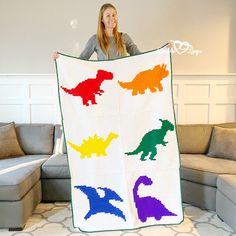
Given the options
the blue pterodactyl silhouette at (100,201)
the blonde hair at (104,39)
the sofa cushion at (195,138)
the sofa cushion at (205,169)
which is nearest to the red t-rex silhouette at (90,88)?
the blonde hair at (104,39)

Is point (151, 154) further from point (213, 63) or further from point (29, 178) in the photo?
point (213, 63)

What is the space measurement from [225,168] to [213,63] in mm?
1480

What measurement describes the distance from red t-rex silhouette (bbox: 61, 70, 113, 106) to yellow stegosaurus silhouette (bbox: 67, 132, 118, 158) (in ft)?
0.92

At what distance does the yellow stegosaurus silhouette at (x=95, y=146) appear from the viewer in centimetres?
238

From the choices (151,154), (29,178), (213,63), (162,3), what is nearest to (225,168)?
(151,154)

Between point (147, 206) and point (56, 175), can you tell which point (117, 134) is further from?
point (56, 175)

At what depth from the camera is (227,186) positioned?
95.7 inches

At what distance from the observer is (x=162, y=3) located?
12.0ft

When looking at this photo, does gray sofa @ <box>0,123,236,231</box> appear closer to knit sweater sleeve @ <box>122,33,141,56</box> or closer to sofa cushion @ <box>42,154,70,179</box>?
sofa cushion @ <box>42,154,70,179</box>

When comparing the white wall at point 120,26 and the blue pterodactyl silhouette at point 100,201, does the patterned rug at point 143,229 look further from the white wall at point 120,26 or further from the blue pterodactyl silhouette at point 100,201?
the white wall at point 120,26

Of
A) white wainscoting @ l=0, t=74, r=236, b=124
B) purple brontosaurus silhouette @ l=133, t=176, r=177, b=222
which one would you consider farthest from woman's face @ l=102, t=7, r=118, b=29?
white wainscoting @ l=0, t=74, r=236, b=124

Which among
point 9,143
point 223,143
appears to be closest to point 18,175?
point 9,143

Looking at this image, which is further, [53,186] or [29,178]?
[53,186]

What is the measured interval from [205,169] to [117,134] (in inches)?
36.8
